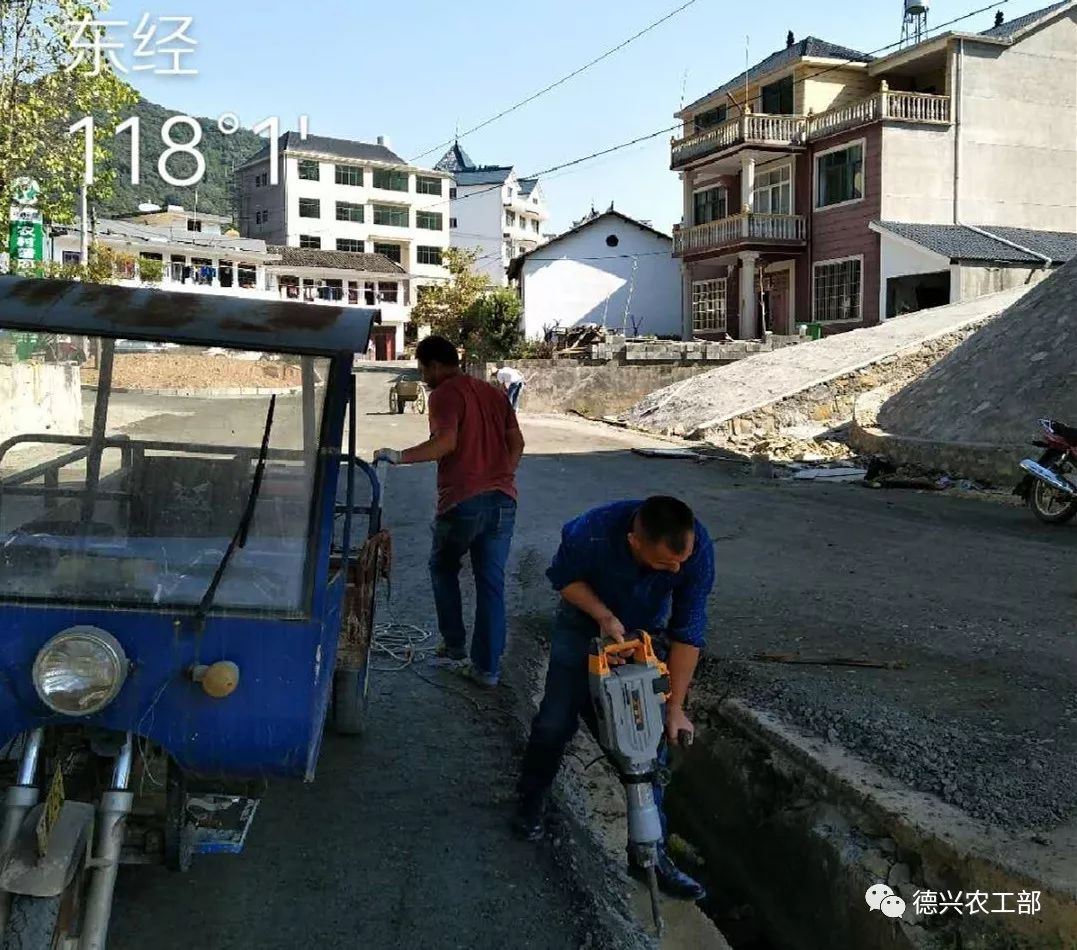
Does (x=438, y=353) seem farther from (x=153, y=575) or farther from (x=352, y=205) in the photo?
(x=352, y=205)

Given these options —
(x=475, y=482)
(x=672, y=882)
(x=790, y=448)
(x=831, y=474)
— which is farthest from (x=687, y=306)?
(x=672, y=882)

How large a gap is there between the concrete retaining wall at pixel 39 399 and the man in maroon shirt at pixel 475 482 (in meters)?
1.92

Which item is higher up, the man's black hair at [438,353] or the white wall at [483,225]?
the white wall at [483,225]

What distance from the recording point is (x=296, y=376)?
3172mm

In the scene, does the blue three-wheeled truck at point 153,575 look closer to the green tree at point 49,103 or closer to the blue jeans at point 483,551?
the blue jeans at point 483,551

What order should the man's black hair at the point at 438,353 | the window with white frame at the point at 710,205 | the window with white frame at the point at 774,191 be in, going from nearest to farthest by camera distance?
the man's black hair at the point at 438,353 → the window with white frame at the point at 774,191 → the window with white frame at the point at 710,205

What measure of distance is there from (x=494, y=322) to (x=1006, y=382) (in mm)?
27493

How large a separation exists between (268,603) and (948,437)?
Answer: 12.2 metres

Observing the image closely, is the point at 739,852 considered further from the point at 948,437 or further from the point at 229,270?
the point at 229,270

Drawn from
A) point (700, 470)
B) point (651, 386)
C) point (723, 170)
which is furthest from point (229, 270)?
point (700, 470)

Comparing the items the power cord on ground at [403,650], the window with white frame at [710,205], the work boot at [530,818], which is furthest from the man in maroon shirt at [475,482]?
the window with white frame at [710,205]

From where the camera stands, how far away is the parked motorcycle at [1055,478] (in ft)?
31.3

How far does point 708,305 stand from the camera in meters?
37.3

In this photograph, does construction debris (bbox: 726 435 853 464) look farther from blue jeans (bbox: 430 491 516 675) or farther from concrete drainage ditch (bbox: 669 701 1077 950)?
concrete drainage ditch (bbox: 669 701 1077 950)
